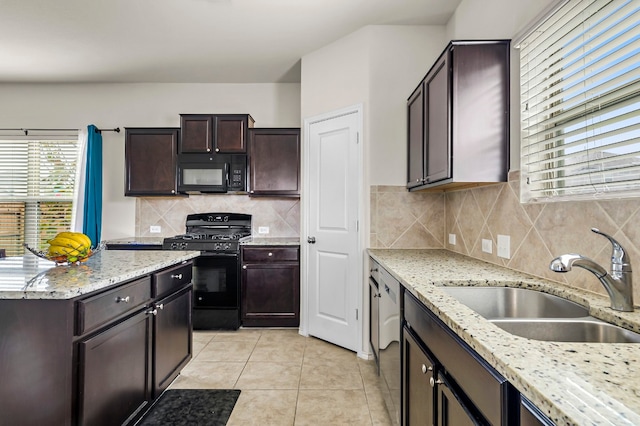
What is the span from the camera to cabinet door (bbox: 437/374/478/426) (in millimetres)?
889

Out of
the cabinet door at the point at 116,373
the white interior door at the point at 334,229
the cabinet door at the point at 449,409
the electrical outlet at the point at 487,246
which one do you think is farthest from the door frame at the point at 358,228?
the cabinet door at the point at 449,409

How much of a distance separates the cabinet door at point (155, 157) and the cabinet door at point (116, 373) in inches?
87.0

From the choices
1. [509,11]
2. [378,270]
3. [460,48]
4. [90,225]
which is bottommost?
[378,270]

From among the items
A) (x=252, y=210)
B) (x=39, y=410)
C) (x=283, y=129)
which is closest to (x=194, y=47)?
(x=283, y=129)

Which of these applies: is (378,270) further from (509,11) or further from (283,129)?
(283,129)

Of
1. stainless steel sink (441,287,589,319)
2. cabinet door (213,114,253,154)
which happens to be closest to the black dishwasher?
stainless steel sink (441,287,589,319)

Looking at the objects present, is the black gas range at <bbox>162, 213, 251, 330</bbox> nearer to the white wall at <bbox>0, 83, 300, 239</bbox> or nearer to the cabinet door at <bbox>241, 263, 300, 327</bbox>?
the cabinet door at <bbox>241, 263, 300, 327</bbox>

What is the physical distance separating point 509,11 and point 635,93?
1.07m

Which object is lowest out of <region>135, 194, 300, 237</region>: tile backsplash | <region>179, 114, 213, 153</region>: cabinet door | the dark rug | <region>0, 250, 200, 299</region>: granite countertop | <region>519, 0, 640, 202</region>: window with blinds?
the dark rug

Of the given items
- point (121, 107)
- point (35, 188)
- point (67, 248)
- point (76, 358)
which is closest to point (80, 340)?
point (76, 358)

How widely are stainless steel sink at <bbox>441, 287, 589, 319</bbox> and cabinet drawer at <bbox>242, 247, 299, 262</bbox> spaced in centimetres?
207

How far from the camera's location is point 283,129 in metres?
3.55

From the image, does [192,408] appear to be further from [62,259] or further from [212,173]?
[212,173]

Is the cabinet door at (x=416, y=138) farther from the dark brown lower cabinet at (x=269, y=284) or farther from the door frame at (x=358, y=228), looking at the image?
the dark brown lower cabinet at (x=269, y=284)
